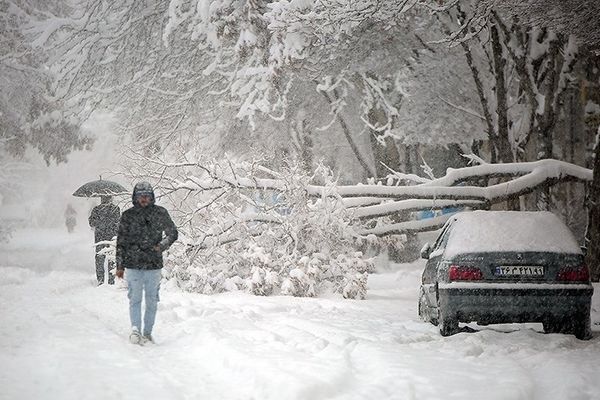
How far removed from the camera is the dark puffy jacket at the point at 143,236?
730 centimetres

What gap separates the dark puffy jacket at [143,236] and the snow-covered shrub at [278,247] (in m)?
5.03

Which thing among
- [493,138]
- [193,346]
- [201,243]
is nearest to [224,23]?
[201,243]

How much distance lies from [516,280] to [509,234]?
2.08ft

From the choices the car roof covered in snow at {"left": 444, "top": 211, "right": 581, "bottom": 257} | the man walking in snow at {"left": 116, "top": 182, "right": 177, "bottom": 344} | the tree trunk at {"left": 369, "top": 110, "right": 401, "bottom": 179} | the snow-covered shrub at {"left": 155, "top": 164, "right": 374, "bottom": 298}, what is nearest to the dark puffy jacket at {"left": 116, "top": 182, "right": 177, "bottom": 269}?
the man walking in snow at {"left": 116, "top": 182, "right": 177, "bottom": 344}

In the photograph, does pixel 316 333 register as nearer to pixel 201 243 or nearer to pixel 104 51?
pixel 201 243

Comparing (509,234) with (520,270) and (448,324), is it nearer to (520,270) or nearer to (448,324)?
(520,270)

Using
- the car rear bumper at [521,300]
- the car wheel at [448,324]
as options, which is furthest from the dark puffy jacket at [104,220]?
the car rear bumper at [521,300]

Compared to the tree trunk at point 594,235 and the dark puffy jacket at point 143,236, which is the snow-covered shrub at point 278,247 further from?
the dark puffy jacket at point 143,236

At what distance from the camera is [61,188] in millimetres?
58750

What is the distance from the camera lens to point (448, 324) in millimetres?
7828

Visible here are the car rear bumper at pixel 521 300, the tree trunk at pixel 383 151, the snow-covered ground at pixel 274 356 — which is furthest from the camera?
the tree trunk at pixel 383 151

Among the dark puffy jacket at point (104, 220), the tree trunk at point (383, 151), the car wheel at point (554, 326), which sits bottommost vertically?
the car wheel at point (554, 326)

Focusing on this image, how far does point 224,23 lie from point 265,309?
17.6 feet

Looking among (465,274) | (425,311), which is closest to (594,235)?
(425,311)
